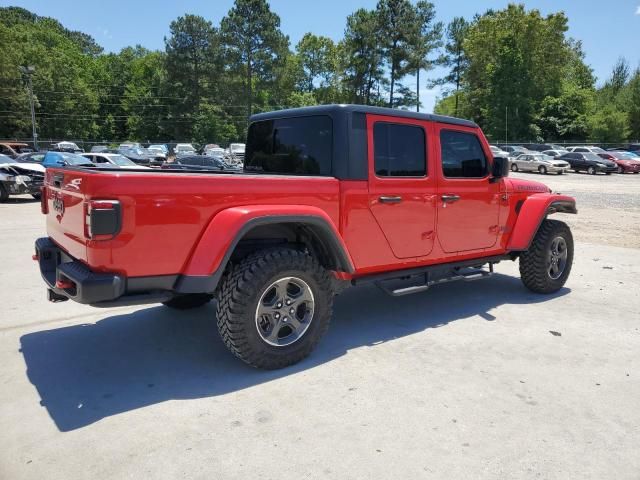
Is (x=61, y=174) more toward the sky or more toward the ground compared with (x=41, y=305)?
more toward the sky

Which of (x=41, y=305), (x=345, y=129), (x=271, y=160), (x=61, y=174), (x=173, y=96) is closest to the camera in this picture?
(x=61, y=174)

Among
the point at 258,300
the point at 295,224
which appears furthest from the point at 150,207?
the point at 295,224

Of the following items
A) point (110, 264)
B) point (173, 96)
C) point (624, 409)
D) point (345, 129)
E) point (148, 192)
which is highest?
point (173, 96)

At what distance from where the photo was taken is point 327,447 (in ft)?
8.92

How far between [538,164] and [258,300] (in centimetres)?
3501

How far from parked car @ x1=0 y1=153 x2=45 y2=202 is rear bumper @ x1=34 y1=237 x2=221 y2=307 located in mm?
13653

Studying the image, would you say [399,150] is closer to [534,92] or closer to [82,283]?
[82,283]

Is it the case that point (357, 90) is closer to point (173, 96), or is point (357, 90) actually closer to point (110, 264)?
point (173, 96)

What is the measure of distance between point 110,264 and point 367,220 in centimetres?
Result: 201

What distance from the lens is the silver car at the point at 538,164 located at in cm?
3341

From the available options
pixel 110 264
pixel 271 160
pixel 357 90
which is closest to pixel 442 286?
pixel 271 160

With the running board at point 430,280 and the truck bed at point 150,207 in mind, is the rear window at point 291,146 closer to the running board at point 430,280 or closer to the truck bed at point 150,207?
the truck bed at point 150,207

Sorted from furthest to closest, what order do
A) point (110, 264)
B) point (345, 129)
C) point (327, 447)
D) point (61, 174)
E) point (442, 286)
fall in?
point (442, 286) → point (345, 129) → point (61, 174) → point (110, 264) → point (327, 447)

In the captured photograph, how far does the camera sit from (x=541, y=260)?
223 inches
